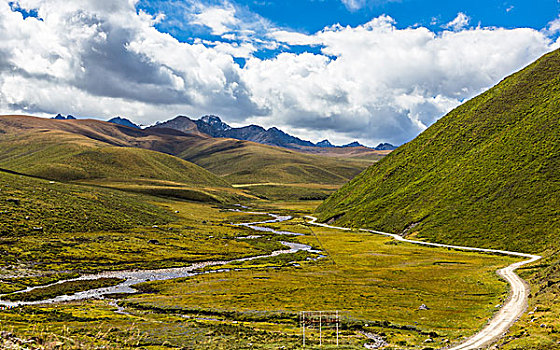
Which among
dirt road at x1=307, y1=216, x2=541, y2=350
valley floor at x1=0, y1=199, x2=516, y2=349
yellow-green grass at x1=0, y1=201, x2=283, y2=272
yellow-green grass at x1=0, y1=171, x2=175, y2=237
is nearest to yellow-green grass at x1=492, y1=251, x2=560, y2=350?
dirt road at x1=307, y1=216, x2=541, y2=350

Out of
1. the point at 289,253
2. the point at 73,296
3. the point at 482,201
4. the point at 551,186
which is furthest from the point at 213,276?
the point at 551,186

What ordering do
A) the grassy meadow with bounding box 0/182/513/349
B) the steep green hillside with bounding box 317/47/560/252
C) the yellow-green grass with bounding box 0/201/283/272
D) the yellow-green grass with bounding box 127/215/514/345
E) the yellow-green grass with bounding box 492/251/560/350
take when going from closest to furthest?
the yellow-green grass with bounding box 492/251/560/350 → the grassy meadow with bounding box 0/182/513/349 → the yellow-green grass with bounding box 127/215/514/345 → the yellow-green grass with bounding box 0/201/283/272 → the steep green hillside with bounding box 317/47/560/252

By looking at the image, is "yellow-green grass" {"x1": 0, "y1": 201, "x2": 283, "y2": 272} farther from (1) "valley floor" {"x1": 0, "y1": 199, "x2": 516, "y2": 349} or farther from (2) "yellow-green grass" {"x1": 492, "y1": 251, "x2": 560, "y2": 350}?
(2) "yellow-green grass" {"x1": 492, "y1": 251, "x2": 560, "y2": 350}

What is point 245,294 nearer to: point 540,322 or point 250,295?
point 250,295

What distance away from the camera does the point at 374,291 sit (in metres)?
71.4

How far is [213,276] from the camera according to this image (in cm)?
9294

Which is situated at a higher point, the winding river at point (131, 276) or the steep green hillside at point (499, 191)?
the steep green hillside at point (499, 191)

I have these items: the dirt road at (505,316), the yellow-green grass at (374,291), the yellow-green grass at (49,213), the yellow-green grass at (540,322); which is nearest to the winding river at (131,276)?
the yellow-green grass at (374,291)

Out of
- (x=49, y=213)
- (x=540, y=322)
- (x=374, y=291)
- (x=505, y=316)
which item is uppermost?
(x=49, y=213)

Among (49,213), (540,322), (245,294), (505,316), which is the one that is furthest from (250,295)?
(49,213)

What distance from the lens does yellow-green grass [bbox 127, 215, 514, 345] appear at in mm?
51125

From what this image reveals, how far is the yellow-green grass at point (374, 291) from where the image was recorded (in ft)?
168

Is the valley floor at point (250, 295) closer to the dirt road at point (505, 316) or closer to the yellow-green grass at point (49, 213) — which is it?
the dirt road at point (505, 316)

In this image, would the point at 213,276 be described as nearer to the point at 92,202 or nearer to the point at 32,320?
the point at 32,320
